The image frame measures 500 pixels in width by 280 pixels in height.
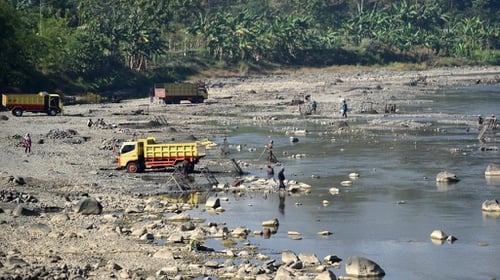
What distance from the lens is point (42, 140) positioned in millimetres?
70125

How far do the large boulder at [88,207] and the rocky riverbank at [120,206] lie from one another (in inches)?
1.9

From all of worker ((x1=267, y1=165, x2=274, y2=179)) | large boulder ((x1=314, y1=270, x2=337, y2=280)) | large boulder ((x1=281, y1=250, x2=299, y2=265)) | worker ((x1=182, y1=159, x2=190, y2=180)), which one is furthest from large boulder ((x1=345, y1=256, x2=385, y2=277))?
worker ((x1=267, y1=165, x2=274, y2=179))

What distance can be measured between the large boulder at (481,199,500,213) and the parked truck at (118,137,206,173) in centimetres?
1637

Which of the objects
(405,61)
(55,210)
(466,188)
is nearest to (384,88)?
(405,61)

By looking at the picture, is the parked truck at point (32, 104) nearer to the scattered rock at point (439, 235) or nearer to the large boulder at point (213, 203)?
the large boulder at point (213, 203)

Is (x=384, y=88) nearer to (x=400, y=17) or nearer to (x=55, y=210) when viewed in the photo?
(x=400, y=17)

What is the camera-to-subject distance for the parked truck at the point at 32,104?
9225 centimetres

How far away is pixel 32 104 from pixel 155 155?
3996 cm

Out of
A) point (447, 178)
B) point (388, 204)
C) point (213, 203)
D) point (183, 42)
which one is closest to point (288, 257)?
point (213, 203)

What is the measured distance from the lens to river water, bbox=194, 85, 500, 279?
36594mm

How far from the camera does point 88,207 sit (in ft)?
142

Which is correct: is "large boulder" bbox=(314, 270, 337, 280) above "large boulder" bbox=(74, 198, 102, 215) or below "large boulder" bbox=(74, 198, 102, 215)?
above

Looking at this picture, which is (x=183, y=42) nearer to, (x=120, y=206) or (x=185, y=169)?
(x=185, y=169)

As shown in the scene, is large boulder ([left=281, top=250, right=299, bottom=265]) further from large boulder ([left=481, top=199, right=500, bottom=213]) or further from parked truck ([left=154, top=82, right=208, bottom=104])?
parked truck ([left=154, top=82, right=208, bottom=104])
